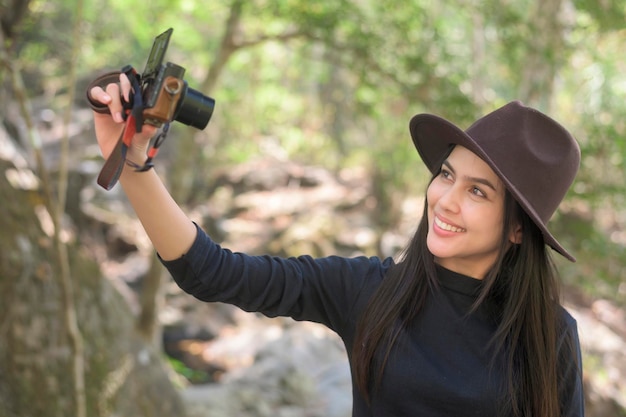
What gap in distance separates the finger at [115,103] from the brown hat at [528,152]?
0.76 metres

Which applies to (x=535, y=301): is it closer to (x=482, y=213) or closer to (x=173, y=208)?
(x=482, y=213)

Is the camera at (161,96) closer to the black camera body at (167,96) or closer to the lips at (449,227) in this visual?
the black camera body at (167,96)

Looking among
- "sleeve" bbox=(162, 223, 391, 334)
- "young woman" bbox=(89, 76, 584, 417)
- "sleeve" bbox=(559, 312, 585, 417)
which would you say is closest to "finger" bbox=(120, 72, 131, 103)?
"young woman" bbox=(89, 76, 584, 417)

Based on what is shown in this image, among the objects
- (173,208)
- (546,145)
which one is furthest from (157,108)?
(546,145)

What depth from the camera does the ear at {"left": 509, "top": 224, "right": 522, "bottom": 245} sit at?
5.52 ft

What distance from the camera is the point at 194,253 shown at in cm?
145

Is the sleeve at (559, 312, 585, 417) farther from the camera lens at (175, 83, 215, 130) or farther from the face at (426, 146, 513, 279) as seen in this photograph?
the camera lens at (175, 83, 215, 130)

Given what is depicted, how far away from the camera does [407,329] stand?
1.62 metres

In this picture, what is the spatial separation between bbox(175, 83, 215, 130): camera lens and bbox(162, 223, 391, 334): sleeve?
262mm

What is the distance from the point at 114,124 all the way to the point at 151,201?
0.17 meters

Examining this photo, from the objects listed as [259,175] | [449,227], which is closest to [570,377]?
[449,227]

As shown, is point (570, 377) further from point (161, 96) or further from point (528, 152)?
point (161, 96)

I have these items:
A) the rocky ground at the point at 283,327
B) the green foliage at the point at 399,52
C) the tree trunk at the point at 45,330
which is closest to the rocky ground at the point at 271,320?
the rocky ground at the point at 283,327

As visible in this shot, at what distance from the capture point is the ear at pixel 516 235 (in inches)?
66.2
